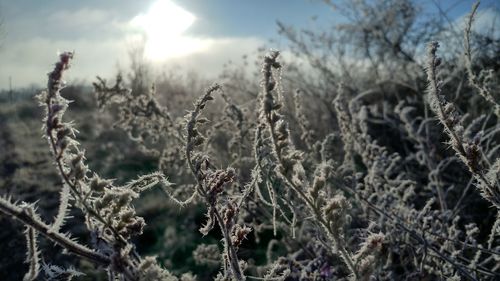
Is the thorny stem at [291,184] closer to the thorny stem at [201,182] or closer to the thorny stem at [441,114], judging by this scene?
the thorny stem at [201,182]

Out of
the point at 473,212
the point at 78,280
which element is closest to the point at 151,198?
the point at 78,280

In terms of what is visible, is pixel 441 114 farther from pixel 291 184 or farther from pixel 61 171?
pixel 61 171

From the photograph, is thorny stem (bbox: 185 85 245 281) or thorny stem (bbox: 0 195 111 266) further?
thorny stem (bbox: 185 85 245 281)

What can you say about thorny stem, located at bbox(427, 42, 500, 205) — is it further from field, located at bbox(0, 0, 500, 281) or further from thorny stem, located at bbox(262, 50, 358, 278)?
thorny stem, located at bbox(262, 50, 358, 278)

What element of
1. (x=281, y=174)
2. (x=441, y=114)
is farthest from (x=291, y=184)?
(x=441, y=114)

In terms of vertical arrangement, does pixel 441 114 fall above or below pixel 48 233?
above

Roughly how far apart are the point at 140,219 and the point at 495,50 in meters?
5.65

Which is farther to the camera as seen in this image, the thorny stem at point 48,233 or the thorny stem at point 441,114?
the thorny stem at point 441,114

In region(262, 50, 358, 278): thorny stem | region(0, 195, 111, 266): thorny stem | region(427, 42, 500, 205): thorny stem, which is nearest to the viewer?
region(0, 195, 111, 266): thorny stem

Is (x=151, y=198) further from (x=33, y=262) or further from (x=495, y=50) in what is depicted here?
(x=33, y=262)

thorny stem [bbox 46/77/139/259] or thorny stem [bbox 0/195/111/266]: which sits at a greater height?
thorny stem [bbox 46/77/139/259]

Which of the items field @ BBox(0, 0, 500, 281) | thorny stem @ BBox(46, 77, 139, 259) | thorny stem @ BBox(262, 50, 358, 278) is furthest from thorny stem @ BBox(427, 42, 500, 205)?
thorny stem @ BBox(46, 77, 139, 259)

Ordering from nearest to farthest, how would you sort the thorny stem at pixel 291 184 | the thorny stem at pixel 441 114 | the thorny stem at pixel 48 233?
the thorny stem at pixel 48 233 → the thorny stem at pixel 291 184 → the thorny stem at pixel 441 114

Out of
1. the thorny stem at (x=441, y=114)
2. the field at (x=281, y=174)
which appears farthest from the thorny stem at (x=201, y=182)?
the thorny stem at (x=441, y=114)
